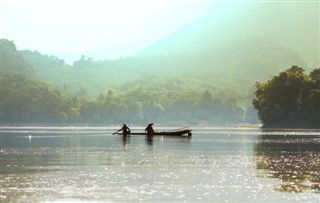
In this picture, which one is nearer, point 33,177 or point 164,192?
point 164,192

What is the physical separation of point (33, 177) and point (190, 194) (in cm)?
1380

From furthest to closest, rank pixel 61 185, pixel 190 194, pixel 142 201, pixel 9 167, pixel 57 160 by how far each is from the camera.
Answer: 1. pixel 57 160
2. pixel 9 167
3. pixel 61 185
4. pixel 190 194
5. pixel 142 201

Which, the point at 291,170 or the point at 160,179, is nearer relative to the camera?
the point at 160,179

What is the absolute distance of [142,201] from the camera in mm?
34719

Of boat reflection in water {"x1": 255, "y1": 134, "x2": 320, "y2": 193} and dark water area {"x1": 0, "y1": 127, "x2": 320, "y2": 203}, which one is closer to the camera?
dark water area {"x1": 0, "y1": 127, "x2": 320, "y2": 203}

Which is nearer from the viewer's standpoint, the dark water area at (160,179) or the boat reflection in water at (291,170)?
the dark water area at (160,179)

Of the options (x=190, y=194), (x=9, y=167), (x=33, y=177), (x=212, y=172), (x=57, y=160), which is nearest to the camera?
(x=190, y=194)

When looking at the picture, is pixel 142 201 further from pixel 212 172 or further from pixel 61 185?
pixel 212 172

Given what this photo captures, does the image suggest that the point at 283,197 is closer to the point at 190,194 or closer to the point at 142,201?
the point at 190,194

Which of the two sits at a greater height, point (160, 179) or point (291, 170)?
point (291, 170)

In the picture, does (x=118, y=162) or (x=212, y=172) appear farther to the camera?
(x=118, y=162)

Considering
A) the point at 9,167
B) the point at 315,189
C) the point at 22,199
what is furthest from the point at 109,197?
the point at 9,167

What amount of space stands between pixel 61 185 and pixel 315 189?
15149mm

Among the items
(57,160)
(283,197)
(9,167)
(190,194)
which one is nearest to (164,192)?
(190,194)
